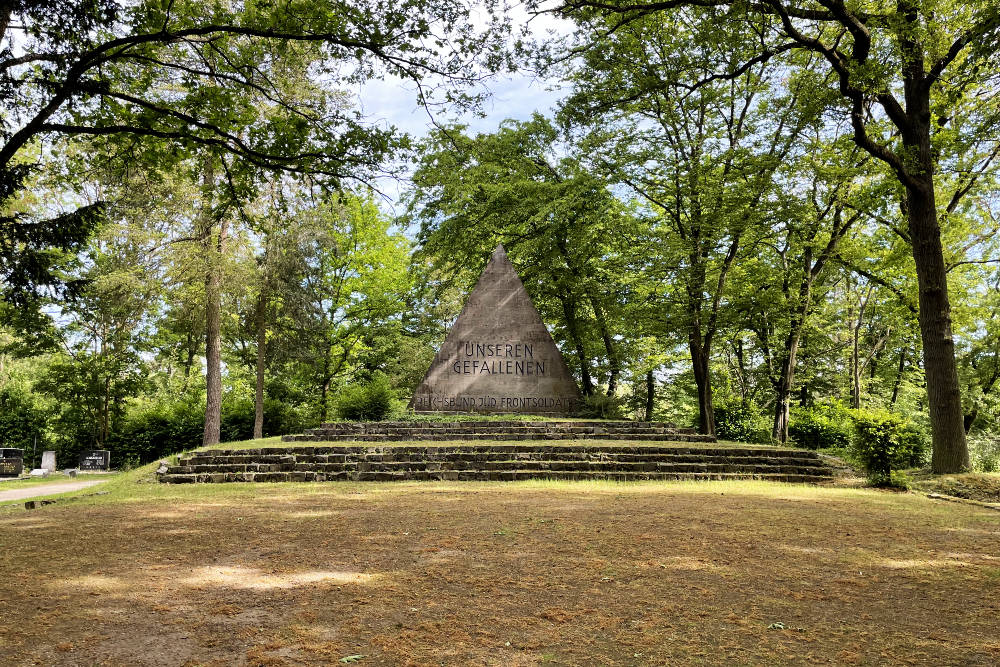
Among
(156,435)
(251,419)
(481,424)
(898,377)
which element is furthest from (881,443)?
(156,435)

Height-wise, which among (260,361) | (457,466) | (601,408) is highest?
(260,361)

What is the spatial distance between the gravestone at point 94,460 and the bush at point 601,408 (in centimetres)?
1475

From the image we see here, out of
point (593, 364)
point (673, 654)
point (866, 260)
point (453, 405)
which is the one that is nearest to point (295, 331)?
point (453, 405)

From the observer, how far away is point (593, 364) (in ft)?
78.0

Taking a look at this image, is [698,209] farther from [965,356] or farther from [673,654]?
[673,654]

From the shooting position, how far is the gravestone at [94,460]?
19.2 m

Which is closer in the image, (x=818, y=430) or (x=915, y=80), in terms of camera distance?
(x=915, y=80)

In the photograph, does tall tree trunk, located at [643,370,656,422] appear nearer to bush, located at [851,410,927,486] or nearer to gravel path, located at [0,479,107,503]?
bush, located at [851,410,927,486]

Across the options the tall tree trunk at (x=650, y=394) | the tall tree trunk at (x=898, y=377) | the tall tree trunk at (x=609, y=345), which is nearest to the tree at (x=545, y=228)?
the tall tree trunk at (x=609, y=345)

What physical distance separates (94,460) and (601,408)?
15.7 metres

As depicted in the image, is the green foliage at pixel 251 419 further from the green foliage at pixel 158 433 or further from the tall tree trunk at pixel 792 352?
the tall tree trunk at pixel 792 352

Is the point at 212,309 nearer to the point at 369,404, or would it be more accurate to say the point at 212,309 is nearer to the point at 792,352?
the point at 369,404

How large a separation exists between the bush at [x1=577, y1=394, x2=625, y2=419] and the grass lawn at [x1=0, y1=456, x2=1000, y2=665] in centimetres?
968

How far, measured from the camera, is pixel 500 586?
14.0 feet
